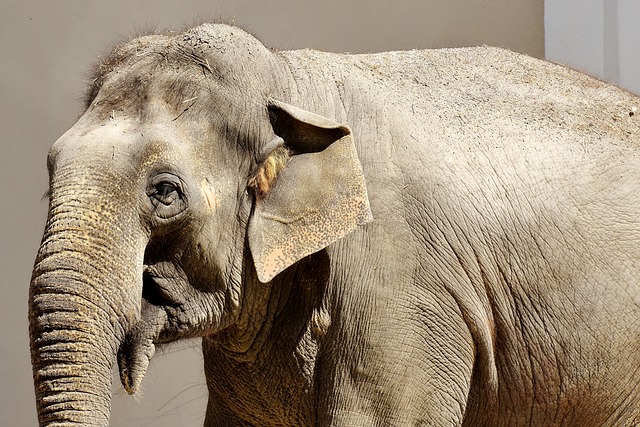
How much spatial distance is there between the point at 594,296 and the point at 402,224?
2.10ft

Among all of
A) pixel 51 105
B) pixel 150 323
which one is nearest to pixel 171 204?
pixel 150 323

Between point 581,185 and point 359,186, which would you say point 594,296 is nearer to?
point 581,185

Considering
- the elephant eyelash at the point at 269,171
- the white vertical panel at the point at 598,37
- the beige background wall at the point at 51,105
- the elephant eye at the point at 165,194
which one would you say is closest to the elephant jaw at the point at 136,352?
the elephant eye at the point at 165,194

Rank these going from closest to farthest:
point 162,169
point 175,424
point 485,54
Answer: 1. point 162,169
2. point 485,54
3. point 175,424

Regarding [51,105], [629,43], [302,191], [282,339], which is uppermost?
[302,191]

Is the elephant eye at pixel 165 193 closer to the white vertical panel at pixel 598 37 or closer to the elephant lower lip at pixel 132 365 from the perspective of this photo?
the elephant lower lip at pixel 132 365

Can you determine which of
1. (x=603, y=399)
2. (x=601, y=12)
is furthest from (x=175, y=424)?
(x=601, y=12)

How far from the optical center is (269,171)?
3.11 meters

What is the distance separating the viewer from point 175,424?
17.1 ft

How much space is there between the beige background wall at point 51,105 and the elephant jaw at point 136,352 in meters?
1.72

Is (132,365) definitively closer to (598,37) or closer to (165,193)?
(165,193)

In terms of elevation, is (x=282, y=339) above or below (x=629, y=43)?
above

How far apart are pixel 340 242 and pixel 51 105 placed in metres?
2.07

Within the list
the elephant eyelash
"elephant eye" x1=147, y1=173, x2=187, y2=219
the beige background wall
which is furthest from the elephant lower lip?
the beige background wall
